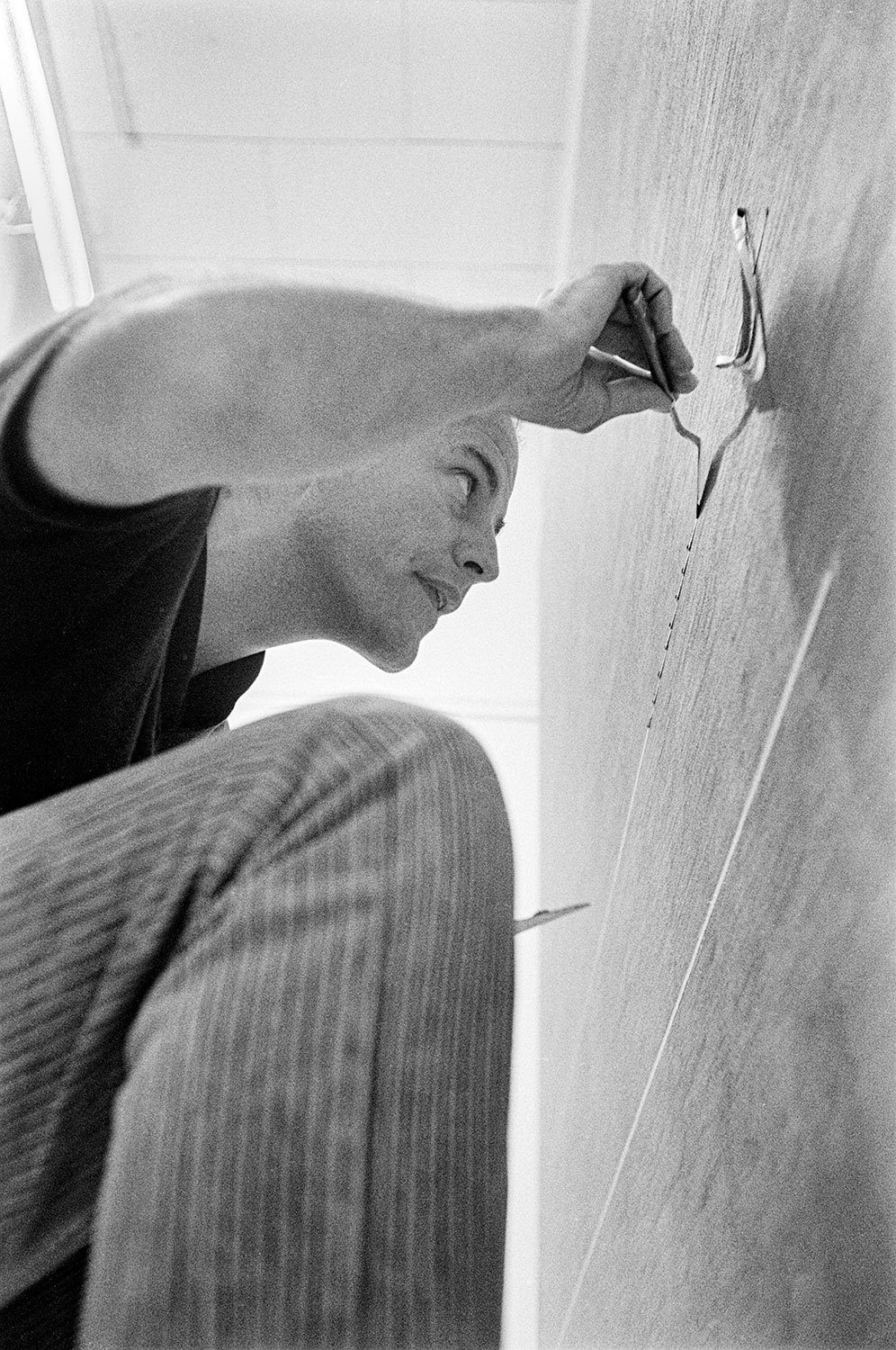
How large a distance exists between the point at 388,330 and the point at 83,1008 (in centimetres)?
31

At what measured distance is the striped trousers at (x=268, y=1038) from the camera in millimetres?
321

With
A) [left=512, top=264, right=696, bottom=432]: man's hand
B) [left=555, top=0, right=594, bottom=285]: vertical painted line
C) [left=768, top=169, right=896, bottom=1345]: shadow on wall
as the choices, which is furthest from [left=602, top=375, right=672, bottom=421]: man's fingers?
[left=555, top=0, right=594, bottom=285]: vertical painted line

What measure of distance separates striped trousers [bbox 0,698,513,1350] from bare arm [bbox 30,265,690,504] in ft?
0.48

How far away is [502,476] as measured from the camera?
1.14 m

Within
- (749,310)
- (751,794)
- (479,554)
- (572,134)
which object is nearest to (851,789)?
(751,794)

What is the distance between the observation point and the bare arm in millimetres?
501

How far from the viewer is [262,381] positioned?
53 cm

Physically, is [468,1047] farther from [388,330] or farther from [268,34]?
[268,34]

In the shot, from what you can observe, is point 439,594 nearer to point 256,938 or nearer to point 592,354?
point 592,354

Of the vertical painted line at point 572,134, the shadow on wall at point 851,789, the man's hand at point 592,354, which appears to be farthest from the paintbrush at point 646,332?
the vertical painted line at point 572,134

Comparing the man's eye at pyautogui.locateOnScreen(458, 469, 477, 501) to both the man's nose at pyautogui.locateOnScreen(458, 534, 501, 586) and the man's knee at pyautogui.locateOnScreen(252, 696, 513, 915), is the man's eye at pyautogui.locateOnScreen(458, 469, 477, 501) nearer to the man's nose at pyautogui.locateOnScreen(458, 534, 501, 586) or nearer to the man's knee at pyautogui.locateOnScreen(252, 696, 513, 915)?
the man's nose at pyautogui.locateOnScreen(458, 534, 501, 586)

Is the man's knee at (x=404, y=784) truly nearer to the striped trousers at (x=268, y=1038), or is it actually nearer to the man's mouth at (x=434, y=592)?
the striped trousers at (x=268, y=1038)

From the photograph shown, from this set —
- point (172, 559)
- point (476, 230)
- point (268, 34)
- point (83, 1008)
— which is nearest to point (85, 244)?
point (268, 34)

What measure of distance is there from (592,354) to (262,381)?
0.68ft
